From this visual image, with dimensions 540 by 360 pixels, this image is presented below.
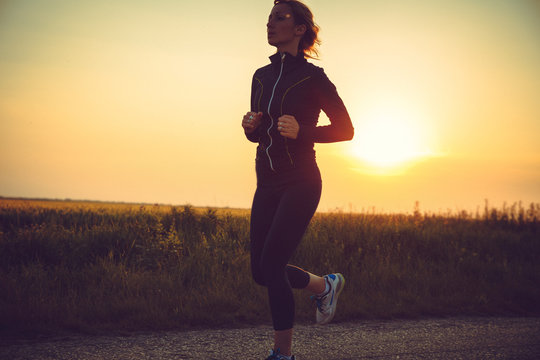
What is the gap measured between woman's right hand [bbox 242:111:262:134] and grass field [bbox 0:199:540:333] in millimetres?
2667

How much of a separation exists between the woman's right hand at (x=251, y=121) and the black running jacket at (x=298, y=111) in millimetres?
91

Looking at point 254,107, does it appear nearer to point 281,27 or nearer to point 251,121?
point 251,121

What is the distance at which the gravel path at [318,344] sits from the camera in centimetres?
383

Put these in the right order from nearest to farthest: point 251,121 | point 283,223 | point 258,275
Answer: point 283,223
point 251,121
point 258,275

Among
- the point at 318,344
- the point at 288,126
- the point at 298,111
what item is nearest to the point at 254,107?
the point at 298,111

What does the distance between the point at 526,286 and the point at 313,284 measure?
5310mm

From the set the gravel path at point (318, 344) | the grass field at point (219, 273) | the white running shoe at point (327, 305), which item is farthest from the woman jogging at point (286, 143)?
the grass field at point (219, 273)

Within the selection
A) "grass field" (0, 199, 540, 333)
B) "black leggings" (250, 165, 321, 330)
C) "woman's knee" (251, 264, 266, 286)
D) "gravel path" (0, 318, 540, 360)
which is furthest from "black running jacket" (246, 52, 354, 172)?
"grass field" (0, 199, 540, 333)

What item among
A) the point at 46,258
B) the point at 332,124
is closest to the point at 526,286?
the point at 332,124

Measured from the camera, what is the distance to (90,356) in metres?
3.73

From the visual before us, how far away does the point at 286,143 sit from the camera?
3146 mm

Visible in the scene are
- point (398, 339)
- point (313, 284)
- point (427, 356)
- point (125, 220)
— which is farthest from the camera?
point (125, 220)

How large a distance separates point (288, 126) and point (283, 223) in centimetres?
69

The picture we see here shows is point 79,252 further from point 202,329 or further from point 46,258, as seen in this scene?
point 202,329
